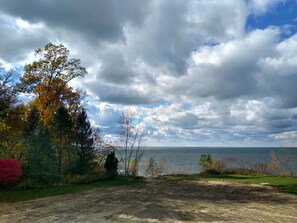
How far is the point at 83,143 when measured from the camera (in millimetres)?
28641

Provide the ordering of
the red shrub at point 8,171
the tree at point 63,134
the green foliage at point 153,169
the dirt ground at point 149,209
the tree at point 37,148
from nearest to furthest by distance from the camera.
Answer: the dirt ground at point 149,209
the red shrub at point 8,171
the tree at point 37,148
the tree at point 63,134
the green foliage at point 153,169

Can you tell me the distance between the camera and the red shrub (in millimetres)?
18391

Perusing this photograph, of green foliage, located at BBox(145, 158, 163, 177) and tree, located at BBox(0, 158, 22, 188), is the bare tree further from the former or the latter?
tree, located at BBox(0, 158, 22, 188)

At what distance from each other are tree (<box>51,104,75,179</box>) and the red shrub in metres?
7.77

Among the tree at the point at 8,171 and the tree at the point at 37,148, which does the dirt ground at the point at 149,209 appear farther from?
the tree at the point at 37,148

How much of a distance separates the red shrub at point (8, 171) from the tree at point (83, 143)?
9094 mm

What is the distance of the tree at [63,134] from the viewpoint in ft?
88.5

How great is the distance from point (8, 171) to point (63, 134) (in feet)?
29.9

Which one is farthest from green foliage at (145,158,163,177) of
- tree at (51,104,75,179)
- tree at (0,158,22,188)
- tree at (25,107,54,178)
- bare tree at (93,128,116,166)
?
tree at (0,158,22,188)

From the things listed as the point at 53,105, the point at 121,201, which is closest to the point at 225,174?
the point at 53,105

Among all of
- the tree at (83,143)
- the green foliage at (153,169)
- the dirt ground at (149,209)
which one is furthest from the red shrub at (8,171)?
the green foliage at (153,169)

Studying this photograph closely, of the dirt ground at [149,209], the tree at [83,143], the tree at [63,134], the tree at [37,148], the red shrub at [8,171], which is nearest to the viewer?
the dirt ground at [149,209]

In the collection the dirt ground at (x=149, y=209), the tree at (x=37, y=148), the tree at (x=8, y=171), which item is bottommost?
the dirt ground at (x=149, y=209)

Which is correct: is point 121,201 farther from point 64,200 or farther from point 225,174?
point 225,174
